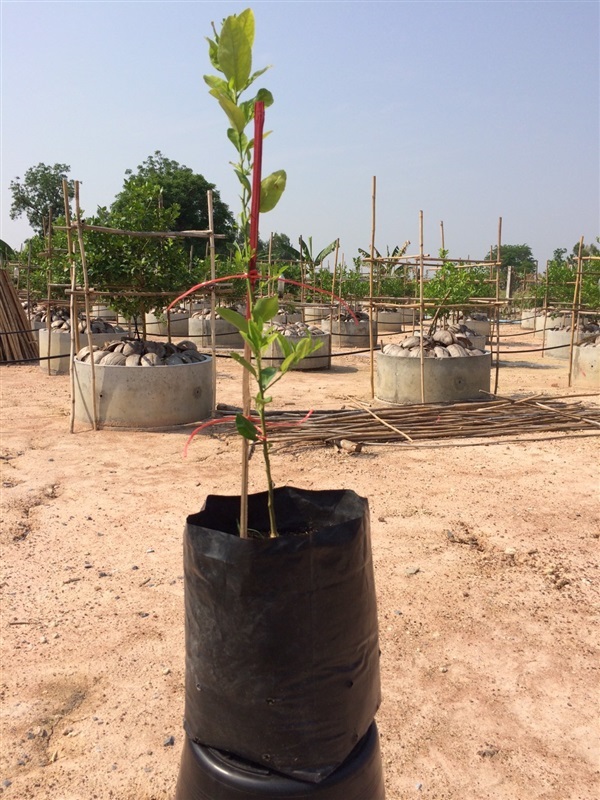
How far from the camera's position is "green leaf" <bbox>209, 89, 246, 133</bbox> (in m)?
1.81

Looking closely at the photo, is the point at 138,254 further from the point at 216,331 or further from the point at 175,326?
the point at 175,326

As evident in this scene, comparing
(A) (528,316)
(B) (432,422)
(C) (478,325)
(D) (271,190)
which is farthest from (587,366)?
(A) (528,316)

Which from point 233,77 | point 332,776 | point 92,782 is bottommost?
point 92,782

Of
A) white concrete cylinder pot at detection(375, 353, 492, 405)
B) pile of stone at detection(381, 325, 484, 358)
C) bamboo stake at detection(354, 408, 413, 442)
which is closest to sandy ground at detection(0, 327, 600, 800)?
bamboo stake at detection(354, 408, 413, 442)

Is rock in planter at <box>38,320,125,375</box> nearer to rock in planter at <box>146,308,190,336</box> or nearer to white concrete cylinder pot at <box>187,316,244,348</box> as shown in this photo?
white concrete cylinder pot at <box>187,316,244,348</box>

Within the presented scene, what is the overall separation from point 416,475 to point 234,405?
14.2 ft

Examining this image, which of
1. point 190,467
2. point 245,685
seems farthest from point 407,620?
point 190,467

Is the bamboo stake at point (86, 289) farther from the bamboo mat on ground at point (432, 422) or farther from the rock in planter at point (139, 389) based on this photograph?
the bamboo mat on ground at point (432, 422)

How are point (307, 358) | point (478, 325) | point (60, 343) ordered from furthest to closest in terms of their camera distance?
1. point (478, 325)
2. point (307, 358)
3. point (60, 343)

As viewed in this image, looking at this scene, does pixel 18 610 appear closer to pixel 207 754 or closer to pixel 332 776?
pixel 207 754

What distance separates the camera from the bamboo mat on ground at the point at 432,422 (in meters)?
8.03

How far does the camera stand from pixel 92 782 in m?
2.62

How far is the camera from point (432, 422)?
875cm

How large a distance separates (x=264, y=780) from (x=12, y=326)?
47.1 ft
